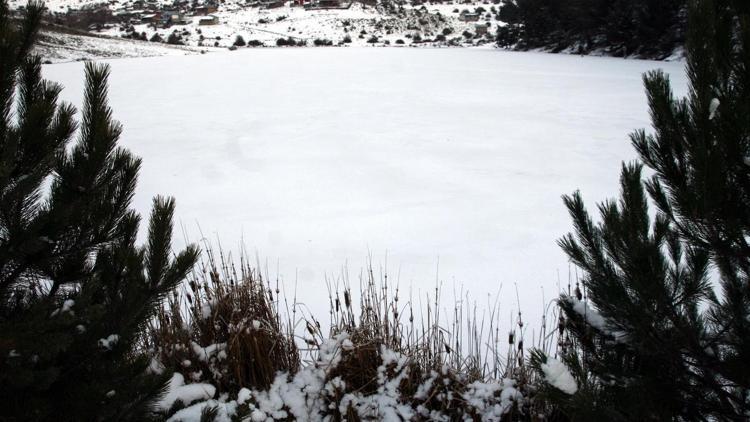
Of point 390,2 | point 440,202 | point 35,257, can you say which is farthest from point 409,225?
point 390,2

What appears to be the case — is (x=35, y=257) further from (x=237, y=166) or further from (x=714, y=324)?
(x=237, y=166)

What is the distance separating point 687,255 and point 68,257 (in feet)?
5.11

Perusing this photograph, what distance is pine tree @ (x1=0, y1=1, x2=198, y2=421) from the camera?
1.05m

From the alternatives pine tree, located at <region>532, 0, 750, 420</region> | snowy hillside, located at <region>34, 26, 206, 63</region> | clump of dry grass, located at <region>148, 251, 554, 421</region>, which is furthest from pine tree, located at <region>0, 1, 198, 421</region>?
snowy hillside, located at <region>34, 26, 206, 63</region>

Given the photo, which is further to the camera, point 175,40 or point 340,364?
point 175,40

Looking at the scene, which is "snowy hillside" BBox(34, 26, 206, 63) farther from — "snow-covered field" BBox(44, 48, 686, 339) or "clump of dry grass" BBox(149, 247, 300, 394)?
"clump of dry grass" BBox(149, 247, 300, 394)

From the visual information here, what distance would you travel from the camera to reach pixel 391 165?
17.6ft

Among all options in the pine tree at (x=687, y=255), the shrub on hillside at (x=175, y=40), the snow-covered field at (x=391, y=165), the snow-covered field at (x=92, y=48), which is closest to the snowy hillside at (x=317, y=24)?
the shrub on hillside at (x=175, y=40)

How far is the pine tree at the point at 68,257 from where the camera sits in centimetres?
105

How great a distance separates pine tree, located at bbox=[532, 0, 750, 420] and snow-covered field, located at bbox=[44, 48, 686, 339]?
1.10 metres

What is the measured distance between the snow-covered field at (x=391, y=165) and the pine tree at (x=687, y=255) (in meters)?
1.10

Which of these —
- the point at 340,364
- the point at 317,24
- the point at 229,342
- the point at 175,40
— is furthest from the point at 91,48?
the point at 340,364

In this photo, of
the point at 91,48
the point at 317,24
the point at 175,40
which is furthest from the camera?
the point at 317,24

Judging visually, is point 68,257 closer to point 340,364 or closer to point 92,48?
point 340,364
